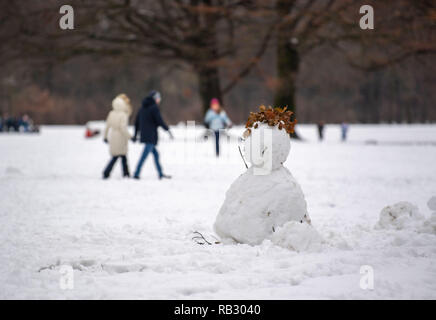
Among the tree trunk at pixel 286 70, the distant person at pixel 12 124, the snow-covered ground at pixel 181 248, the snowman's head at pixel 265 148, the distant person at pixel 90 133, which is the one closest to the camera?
the snow-covered ground at pixel 181 248

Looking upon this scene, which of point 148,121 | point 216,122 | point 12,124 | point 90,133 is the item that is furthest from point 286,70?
point 12,124

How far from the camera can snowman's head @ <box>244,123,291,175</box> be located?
521 cm

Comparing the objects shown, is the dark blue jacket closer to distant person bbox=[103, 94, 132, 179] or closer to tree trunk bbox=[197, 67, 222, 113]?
distant person bbox=[103, 94, 132, 179]

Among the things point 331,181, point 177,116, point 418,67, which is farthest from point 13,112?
point 331,181

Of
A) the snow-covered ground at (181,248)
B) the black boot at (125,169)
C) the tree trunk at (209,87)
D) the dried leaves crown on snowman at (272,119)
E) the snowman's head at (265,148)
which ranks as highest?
the tree trunk at (209,87)

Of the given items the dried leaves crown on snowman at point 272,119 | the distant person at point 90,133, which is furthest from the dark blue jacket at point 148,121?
the distant person at point 90,133

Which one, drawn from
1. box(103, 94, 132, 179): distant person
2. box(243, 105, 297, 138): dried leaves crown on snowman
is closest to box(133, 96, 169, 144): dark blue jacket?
box(103, 94, 132, 179): distant person

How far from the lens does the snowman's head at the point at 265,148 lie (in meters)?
5.21

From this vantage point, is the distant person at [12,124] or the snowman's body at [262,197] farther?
the distant person at [12,124]

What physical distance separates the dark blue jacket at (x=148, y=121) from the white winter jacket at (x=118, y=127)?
0.99ft

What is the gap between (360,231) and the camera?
5.76 meters

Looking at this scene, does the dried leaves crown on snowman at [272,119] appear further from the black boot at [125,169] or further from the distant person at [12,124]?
the distant person at [12,124]

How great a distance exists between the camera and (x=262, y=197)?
5.11m

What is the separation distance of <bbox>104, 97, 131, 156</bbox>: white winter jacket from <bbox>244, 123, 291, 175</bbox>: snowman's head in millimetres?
5934
